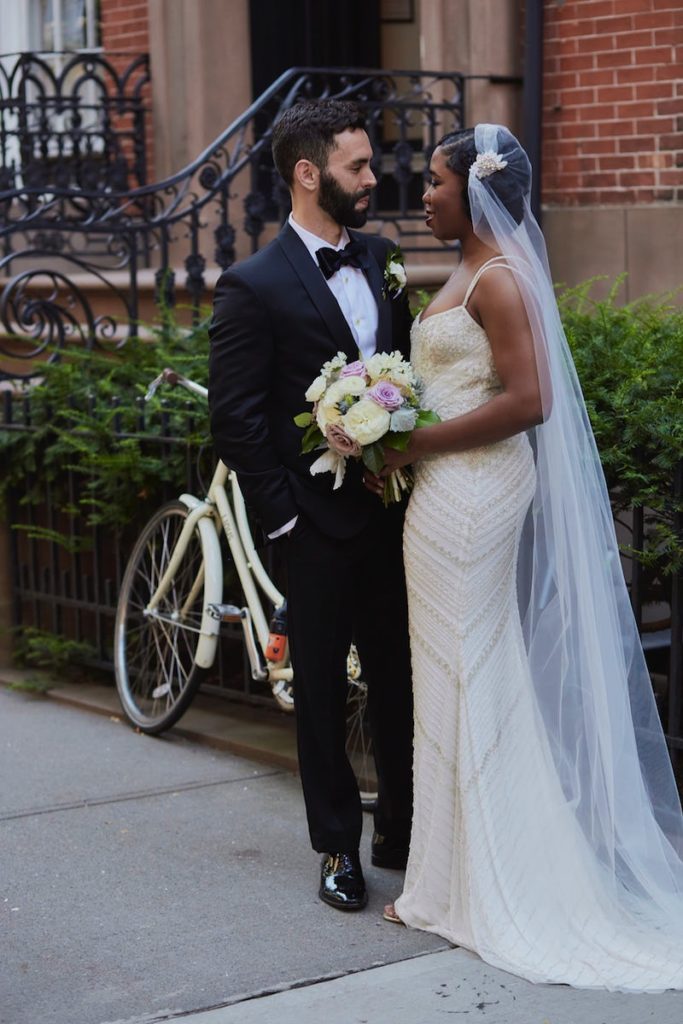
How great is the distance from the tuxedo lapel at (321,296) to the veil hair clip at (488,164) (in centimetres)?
58

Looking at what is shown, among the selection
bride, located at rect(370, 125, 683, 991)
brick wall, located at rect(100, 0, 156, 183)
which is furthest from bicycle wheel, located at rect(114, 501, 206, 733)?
brick wall, located at rect(100, 0, 156, 183)

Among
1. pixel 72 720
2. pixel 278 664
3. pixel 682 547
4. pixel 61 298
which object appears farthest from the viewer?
pixel 61 298

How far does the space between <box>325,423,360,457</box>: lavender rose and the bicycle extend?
1257 mm

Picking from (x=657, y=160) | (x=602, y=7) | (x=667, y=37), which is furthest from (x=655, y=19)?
(x=657, y=160)

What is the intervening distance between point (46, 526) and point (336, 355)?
3.38 m

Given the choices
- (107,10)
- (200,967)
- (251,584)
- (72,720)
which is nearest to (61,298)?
(107,10)

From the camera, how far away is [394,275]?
177 inches

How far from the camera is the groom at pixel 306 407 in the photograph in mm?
4336

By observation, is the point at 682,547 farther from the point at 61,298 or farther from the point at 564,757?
the point at 61,298

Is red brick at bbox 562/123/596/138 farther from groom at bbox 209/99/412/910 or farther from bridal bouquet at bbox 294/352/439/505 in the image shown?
bridal bouquet at bbox 294/352/439/505

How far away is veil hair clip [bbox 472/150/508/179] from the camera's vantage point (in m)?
4.04

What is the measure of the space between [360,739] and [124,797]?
0.97 metres

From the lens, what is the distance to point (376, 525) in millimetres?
4473

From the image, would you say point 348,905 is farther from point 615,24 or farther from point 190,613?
point 615,24
